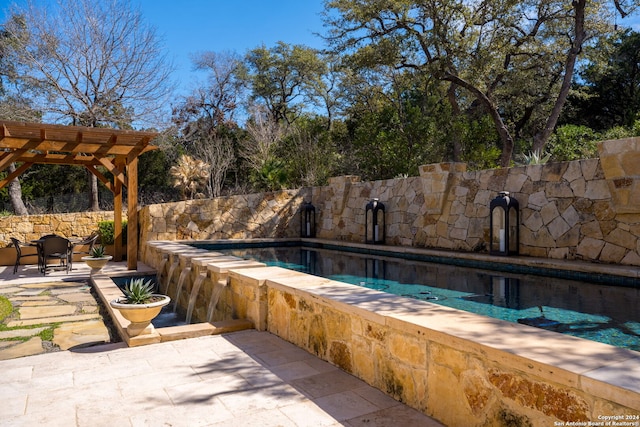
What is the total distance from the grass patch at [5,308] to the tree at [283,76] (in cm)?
1969

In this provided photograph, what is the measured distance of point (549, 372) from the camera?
182 centimetres

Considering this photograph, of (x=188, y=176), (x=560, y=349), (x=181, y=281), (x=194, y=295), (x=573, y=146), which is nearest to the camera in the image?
(x=560, y=349)

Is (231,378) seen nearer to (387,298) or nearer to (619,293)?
(387,298)

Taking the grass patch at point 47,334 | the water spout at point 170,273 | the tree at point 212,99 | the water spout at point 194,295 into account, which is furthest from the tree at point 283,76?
the grass patch at point 47,334

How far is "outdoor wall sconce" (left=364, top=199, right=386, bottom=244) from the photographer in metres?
10.7

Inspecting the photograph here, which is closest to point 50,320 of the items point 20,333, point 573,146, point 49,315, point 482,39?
point 49,315

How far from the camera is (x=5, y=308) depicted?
567 centimetres

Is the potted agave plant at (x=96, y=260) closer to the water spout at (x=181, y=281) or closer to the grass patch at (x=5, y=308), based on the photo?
the grass patch at (x=5, y=308)

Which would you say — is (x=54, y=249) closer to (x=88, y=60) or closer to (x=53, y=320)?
(x=53, y=320)

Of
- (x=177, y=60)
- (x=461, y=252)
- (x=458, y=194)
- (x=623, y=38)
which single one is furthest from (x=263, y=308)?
(x=623, y=38)

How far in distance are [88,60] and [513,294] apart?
15.6 meters

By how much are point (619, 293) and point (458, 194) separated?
4.19m

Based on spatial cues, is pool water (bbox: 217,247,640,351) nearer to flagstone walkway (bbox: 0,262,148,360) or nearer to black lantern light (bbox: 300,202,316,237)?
flagstone walkway (bbox: 0,262,148,360)

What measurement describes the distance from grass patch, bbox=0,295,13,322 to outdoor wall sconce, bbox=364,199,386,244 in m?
7.41
